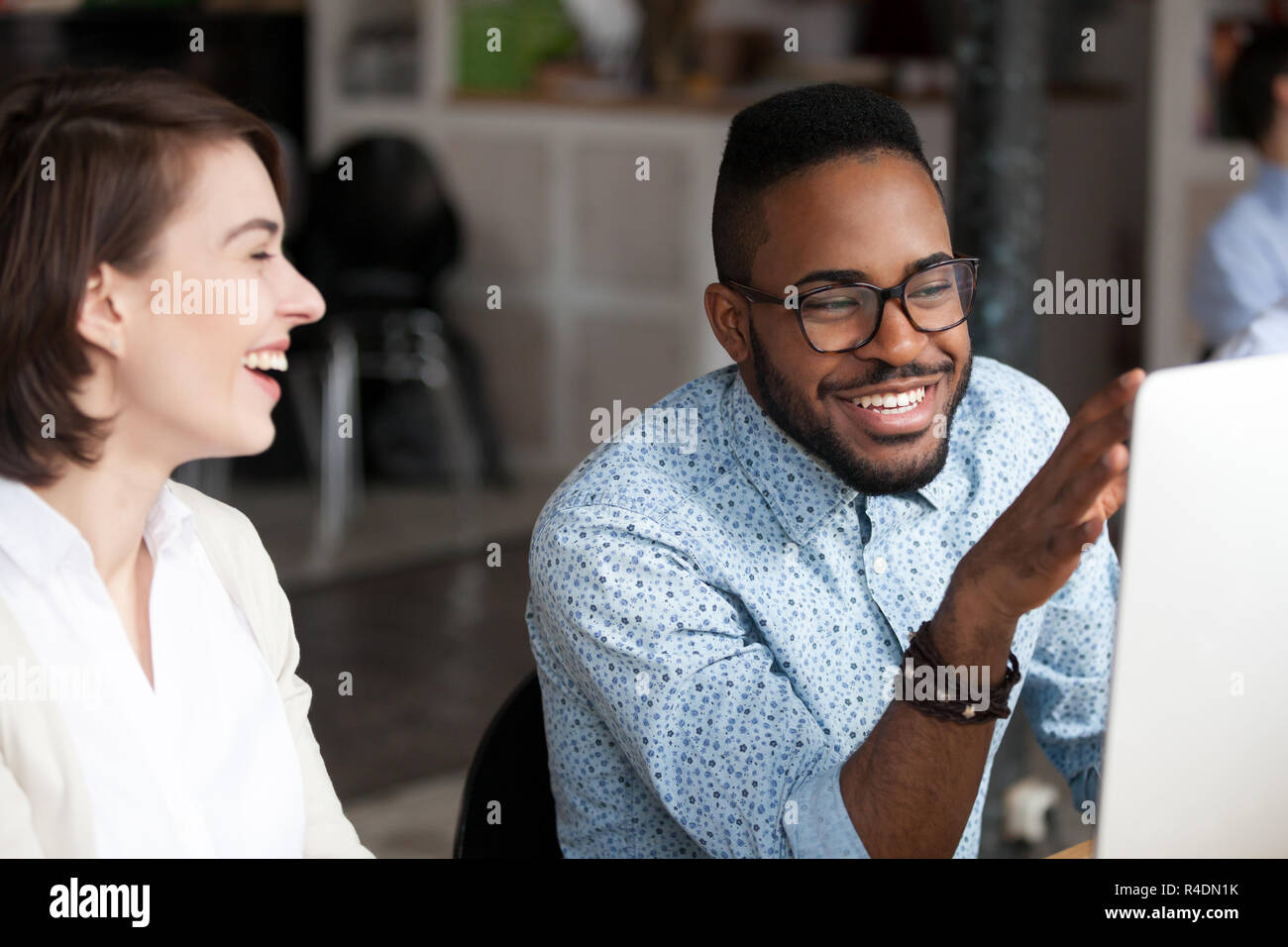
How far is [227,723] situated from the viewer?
3.52 ft

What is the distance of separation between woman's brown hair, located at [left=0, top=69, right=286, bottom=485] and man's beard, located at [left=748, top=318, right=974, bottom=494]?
0.50 metres

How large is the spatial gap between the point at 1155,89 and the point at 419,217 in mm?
2141

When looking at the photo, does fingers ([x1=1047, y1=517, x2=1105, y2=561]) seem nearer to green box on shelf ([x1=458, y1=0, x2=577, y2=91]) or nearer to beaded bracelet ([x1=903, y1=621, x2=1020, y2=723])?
beaded bracelet ([x1=903, y1=621, x2=1020, y2=723])

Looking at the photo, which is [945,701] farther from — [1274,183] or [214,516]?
[1274,183]

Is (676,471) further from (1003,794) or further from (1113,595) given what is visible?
(1003,794)

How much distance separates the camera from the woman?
0.95 meters

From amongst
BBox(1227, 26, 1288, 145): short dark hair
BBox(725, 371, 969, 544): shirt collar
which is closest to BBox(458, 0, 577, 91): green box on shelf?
BBox(1227, 26, 1288, 145): short dark hair

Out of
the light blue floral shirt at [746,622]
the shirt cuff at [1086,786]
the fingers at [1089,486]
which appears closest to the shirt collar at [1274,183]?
the light blue floral shirt at [746,622]

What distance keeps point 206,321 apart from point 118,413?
0.25ft

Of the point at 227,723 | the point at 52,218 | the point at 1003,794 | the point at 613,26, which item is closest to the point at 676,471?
the point at 227,723

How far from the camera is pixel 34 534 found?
0.98 m

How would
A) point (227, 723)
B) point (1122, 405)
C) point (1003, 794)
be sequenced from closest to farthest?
point (1122, 405), point (227, 723), point (1003, 794)

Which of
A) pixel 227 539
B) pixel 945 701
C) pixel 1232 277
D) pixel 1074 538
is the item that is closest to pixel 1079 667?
pixel 945 701

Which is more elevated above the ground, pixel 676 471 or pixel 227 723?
pixel 676 471
